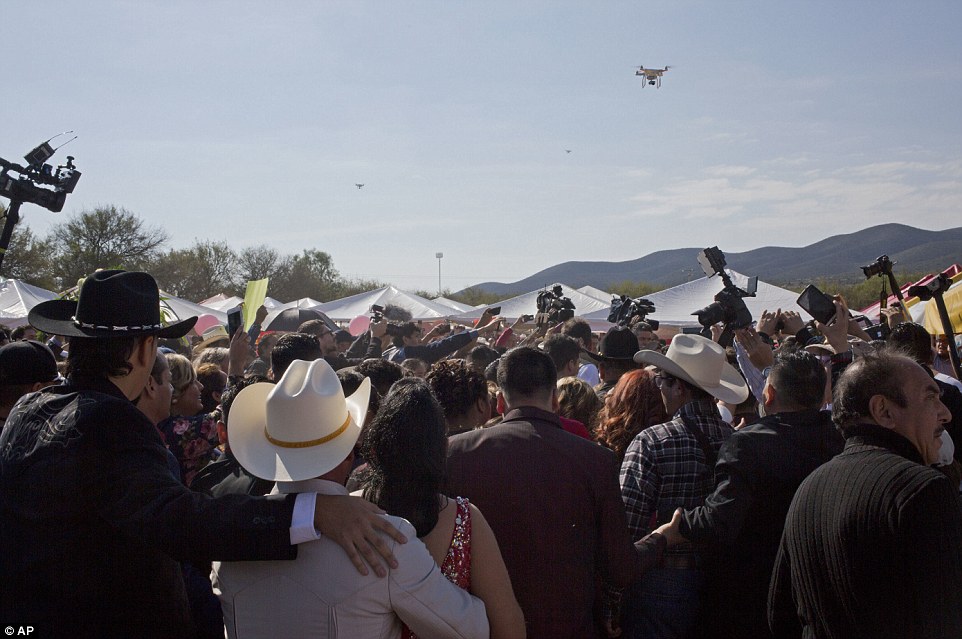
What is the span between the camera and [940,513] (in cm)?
233

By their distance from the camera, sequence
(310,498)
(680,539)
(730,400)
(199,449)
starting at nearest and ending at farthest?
(310,498) < (680,539) < (730,400) < (199,449)

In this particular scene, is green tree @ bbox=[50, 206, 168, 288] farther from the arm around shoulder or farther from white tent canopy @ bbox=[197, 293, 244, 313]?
the arm around shoulder

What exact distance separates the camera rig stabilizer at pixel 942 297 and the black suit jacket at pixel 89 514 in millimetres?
5900

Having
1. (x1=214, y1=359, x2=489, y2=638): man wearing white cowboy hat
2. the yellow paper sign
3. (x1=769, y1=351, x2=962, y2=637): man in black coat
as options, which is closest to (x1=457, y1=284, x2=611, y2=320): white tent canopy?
the yellow paper sign

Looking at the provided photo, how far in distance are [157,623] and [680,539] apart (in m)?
2.11

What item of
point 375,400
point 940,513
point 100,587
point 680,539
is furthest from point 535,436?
point 100,587

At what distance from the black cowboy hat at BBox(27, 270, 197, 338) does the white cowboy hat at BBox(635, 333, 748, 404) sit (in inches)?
94.0

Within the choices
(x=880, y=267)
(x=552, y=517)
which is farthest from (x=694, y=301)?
(x=552, y=517)

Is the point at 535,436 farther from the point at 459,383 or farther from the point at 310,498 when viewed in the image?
the point at 310,498

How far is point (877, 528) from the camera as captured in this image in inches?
94.7

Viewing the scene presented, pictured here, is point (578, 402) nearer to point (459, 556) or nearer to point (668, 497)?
point (668, 497)

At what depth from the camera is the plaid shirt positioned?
358 centimetres

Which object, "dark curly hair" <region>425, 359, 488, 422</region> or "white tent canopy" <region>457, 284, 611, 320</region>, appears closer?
"dark curly hair" <region>425, 359, 488, 422</region>

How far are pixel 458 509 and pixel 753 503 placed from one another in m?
1.57
